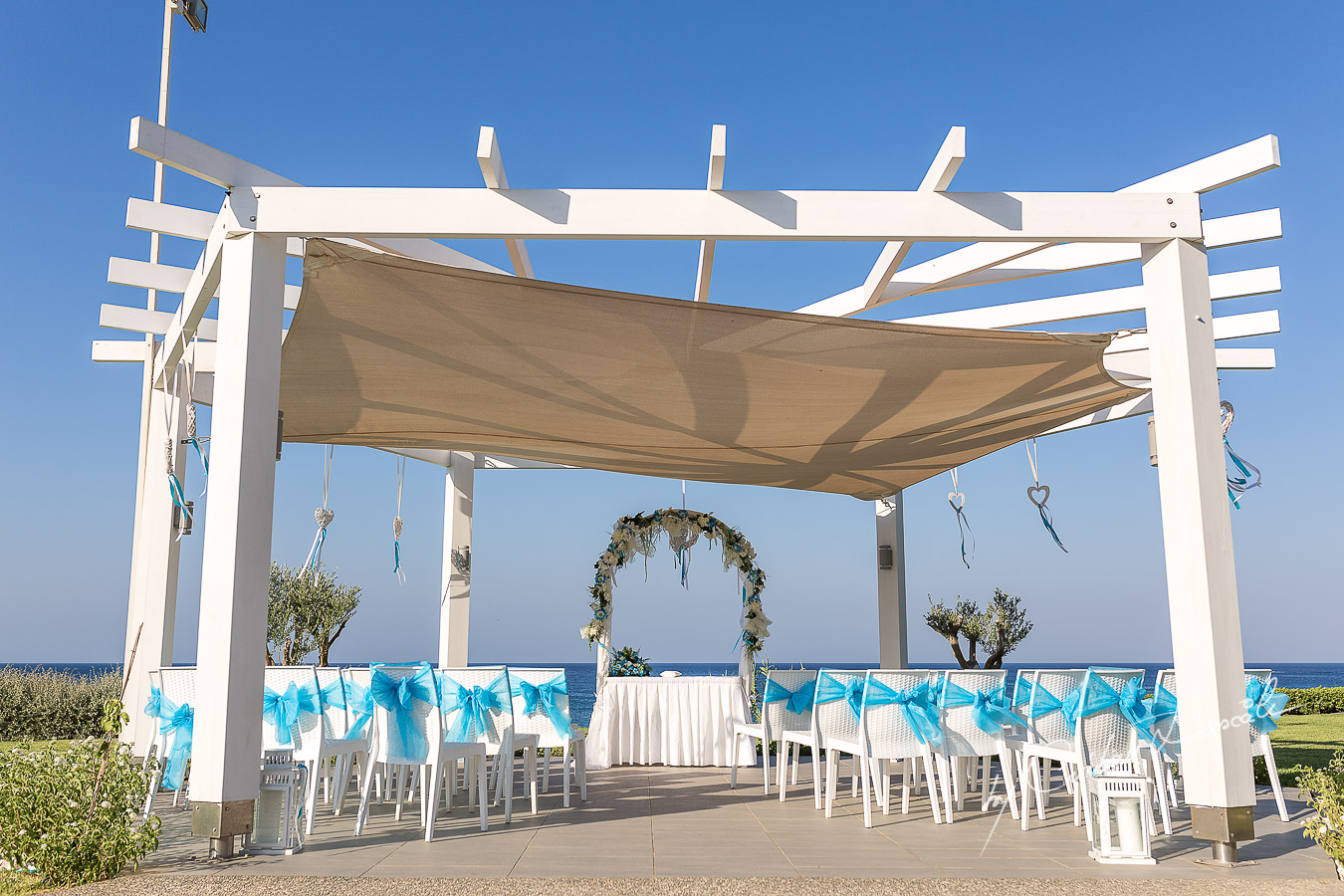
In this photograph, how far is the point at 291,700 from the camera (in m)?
4.86

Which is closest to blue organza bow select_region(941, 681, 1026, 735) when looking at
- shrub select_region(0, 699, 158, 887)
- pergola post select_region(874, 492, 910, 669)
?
pergola post select_region(874, 492, 910, 669)

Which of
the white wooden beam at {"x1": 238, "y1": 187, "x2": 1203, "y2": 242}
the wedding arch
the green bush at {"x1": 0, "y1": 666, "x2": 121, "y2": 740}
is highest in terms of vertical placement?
the white wooden beam at {"x1": 238, "y1": 187, "x2": 1203, "y2": 242}

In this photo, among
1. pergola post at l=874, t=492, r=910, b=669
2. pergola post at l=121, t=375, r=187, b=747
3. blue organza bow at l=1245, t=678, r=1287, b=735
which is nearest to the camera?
blue organza bow at l=1245, t=678, r=1287, b=735

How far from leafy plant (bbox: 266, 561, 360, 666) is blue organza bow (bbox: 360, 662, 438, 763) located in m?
8.69

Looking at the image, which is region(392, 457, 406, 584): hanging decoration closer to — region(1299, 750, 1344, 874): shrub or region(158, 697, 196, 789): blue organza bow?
region(158, 697, 196, 789): blue organza bow

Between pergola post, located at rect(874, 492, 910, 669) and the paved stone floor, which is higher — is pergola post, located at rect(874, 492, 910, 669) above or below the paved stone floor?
above

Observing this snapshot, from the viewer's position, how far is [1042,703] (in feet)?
16.9

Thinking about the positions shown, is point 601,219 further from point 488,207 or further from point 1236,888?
point 1236,888

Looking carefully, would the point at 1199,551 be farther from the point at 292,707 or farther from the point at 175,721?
the point at 175,721

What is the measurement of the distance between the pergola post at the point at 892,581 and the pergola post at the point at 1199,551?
16.3 feet

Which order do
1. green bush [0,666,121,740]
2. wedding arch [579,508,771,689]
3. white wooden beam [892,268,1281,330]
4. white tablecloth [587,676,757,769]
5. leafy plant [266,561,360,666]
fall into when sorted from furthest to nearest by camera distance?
leafy plant [266,561,360,666]
green bush [0,666,121,740]
wedding arch [579,508,771,689]
white tablecloth [587,676,757,769]
white wooden beam [892,268,1281,330]

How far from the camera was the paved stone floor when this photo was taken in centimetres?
354

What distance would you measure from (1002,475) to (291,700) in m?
8.27

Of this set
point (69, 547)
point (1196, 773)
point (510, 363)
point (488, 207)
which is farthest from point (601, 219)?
point (69, 547)
